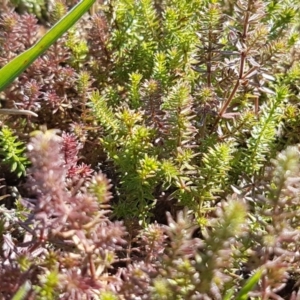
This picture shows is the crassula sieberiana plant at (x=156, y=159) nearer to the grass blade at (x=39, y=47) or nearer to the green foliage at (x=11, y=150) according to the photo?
the green foliage at (x=11, y=150)

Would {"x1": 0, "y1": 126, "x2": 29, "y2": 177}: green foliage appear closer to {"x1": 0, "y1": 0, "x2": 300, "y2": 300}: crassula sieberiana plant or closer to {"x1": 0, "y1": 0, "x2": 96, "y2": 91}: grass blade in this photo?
{"x1": 0, "y1": 0, "x2": 300, "y2": 300}: crassula sieberiana plant

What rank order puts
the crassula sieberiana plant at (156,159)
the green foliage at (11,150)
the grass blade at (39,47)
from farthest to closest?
the green foliage at (11,150), the grass blade at (39,47), the crassula sieberiana plant at (156,159)

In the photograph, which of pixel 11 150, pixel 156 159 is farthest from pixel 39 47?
pixel 156 159

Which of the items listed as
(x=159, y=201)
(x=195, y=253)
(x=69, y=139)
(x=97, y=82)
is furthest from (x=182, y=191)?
(x=97, y=82)

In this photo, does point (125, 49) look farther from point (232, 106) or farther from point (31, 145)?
point (31, 145)

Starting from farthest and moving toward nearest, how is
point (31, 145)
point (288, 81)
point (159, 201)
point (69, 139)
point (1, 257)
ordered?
point (288, 81) < point (159, 201) < point (69, 139) < point (1, 257) < point (31, 145)

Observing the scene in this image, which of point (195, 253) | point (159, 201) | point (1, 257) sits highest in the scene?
point (159, 201)

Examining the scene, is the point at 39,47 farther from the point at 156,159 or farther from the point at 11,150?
the point at 156,159

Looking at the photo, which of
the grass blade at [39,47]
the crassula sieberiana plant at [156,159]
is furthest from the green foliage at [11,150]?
the grass blade at [39,47]
